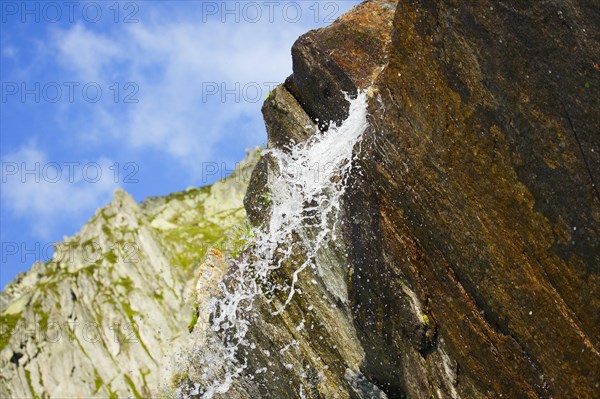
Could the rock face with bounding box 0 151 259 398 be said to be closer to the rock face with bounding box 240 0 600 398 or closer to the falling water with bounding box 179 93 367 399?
the falling water with bounding box 179 93 367 399

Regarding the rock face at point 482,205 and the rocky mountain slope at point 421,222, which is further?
the rocky mountain slope at point 421,222

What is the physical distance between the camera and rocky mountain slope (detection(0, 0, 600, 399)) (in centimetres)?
1288

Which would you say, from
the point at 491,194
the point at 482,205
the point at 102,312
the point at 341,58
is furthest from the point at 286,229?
Result: the point at 102,312

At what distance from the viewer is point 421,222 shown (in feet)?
49.4

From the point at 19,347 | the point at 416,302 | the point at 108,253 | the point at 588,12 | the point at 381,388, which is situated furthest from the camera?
the point at 108,253

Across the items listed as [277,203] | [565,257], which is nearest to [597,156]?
[565,257]

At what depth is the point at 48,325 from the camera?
361 ft

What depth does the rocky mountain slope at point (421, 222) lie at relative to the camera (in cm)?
1288

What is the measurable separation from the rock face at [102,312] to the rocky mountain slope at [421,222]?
76208mm

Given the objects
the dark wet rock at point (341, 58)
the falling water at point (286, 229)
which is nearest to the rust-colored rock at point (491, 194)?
the falling water at point (286, 229)

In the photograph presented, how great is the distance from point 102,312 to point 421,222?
4183 inches

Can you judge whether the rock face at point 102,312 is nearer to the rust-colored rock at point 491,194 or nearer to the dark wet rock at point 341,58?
the dark wet rock at point 341,58

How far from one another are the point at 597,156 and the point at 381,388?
8.29m

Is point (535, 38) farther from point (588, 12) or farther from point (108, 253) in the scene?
point (108, 253)
